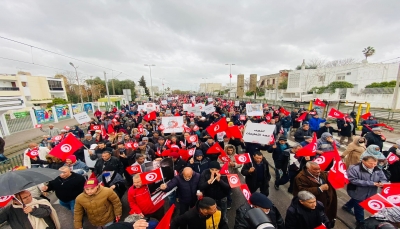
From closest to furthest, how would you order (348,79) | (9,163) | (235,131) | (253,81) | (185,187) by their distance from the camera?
(185,187), (235,131), (9,163), (348,79), (253,81)

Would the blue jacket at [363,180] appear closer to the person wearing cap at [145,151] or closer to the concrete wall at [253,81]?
the person wearing cap at [145,151]

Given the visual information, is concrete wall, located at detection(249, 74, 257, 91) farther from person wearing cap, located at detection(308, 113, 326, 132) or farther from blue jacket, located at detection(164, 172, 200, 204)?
blue jacket, located at detection(164, 172, 200, 204)

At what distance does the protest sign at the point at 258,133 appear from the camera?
5223mm

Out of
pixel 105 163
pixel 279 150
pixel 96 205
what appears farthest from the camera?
pixel 279 150

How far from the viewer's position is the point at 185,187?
3.37 m

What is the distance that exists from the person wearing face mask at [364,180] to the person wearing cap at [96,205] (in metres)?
4.55

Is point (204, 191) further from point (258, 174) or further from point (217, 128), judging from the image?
point (217, 128)

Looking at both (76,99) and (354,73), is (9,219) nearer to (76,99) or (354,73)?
(354,73)

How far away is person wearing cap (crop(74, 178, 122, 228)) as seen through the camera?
2828 mm

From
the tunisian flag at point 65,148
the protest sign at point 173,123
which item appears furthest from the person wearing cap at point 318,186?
the tunisian flag at point 65,148

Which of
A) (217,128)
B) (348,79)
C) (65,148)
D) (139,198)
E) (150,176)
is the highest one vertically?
(348,79)

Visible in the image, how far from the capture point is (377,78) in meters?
30.6

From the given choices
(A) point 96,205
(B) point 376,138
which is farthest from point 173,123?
(B) point 376,138

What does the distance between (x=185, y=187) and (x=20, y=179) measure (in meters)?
2.47
